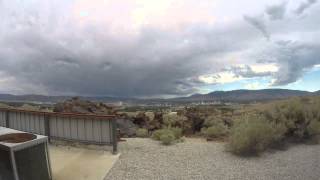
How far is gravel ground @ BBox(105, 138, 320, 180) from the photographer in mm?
10203

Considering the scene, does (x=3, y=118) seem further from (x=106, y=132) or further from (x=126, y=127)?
(x=106, y=132)

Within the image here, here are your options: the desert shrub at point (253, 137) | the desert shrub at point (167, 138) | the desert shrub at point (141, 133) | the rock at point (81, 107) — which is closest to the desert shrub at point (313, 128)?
the desert shrub at point (253, 137)

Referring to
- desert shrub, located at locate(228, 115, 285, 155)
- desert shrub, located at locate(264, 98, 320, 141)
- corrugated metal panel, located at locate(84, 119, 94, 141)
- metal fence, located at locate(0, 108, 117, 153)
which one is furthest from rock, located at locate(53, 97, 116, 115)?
desert shrub, located at locate(264, 98, 320, 141)

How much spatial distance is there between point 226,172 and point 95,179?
3.50 m

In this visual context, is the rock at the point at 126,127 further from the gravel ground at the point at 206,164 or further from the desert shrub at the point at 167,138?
the gravel ground at the point at 206,164

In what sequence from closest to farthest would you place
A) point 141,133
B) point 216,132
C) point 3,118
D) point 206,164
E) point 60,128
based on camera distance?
point 206,164, point 60,128, point 3,118, point 216,132, point 141,133

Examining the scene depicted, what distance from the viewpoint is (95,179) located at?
32.6 ft

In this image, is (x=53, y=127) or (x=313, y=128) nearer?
(x=53, y=127)

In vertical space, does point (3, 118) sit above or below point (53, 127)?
above

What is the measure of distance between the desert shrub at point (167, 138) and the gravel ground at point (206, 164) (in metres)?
0.37

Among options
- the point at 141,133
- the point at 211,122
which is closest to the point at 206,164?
the point at 141,133

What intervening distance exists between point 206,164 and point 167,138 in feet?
9.50

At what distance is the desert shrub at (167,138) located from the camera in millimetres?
13766

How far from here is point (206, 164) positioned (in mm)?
11180
